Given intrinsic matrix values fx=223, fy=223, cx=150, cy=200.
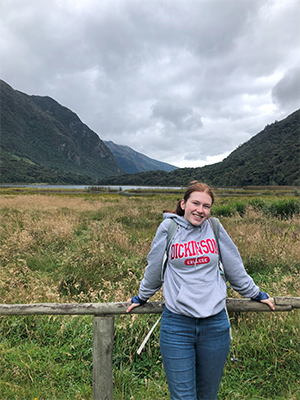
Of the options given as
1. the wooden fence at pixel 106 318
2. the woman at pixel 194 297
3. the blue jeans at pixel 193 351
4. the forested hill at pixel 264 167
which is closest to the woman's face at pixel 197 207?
the woman at pixel 194 297

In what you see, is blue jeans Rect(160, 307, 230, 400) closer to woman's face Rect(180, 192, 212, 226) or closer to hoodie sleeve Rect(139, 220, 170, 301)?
hoodie sleeve Rect(139, 220, 170, 301)

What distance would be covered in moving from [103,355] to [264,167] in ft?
350

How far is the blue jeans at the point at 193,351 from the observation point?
1685 millimetres

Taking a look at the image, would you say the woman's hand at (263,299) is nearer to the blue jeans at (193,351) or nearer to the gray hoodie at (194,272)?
the gray hoodie at (194,272)

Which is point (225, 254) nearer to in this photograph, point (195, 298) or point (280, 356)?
point (195, 298)

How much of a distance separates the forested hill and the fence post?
75.9 metres

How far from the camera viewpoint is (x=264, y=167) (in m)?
95.5

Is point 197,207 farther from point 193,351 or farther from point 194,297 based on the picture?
point 193,351

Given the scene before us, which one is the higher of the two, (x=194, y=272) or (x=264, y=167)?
(x=264, y=167)

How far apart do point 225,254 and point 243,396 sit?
1878 millimetres

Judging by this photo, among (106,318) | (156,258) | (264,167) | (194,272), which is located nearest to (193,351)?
(194,272)

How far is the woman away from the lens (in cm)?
170

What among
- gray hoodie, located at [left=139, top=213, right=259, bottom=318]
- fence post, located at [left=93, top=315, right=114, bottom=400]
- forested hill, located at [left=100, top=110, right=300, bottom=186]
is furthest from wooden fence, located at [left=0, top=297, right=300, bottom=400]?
forested hill, located at [left=100, top=110, right=300, bottom=186]

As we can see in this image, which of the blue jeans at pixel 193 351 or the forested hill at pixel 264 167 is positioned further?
the forested hill at pixel 264 167
